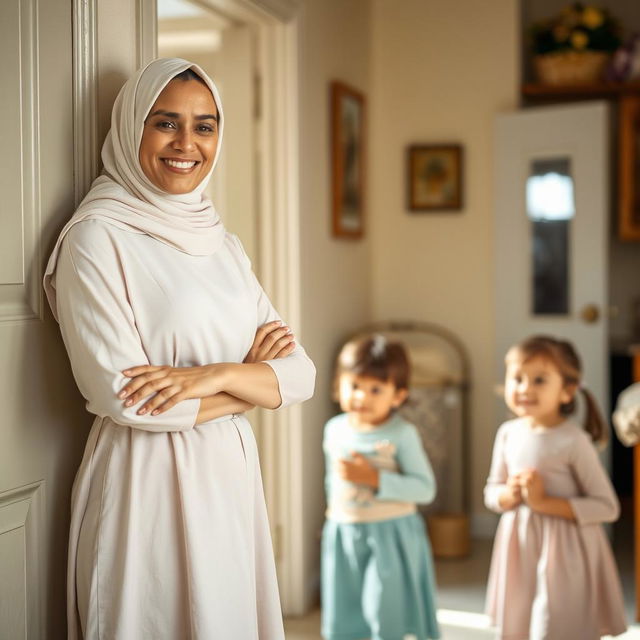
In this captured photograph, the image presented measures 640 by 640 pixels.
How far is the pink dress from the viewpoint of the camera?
2586mm

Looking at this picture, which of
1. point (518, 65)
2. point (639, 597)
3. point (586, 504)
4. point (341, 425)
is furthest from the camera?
point (518, 65)

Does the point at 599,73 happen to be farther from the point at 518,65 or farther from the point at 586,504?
the point at 586,504

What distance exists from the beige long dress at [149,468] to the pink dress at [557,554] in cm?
102

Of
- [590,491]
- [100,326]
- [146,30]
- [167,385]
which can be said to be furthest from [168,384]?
[590,491]

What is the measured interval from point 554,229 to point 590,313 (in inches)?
17.4

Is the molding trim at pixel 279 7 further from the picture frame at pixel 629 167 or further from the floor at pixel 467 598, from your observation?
the floor at pixel 467 598

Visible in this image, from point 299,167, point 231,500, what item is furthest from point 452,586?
point 231,500

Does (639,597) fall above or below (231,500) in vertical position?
below

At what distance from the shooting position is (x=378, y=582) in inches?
110

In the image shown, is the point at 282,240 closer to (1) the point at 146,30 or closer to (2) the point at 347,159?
(2) the point at 347,159

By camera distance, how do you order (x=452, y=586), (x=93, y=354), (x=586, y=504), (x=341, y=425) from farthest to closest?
(x=452, y=586) → (x=341, y=425) → (x=586, y=504) → (x=93, y=354)

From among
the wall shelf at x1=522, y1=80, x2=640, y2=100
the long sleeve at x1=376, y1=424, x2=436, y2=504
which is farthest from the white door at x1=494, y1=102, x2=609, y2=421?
the long sleeve at x1=376, y1=424, x2=436, y2=504

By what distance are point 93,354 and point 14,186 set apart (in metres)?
0.39

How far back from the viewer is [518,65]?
4492 mm
